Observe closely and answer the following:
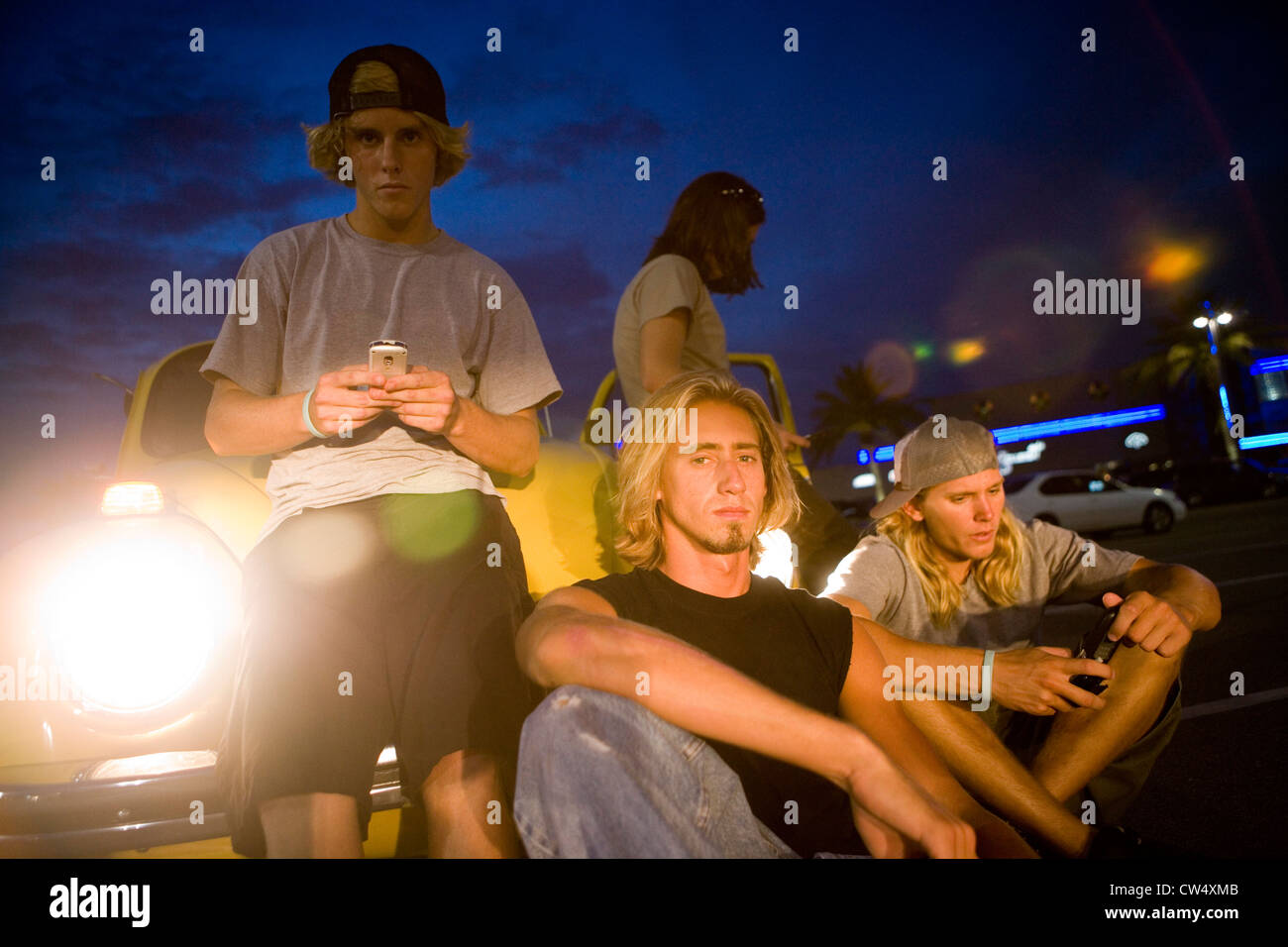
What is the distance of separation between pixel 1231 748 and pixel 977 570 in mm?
1719

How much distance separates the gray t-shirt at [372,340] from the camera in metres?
2.10

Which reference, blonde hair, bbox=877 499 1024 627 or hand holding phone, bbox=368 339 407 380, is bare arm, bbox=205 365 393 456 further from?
blonde hair, bbox=877 499 1024 627

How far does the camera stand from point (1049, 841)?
2094 mm

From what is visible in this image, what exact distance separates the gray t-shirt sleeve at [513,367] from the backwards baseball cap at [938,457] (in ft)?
4.26

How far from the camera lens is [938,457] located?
2.87m

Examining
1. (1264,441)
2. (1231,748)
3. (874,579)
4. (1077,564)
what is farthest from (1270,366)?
(874,579)

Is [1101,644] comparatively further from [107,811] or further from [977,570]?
[107,811]

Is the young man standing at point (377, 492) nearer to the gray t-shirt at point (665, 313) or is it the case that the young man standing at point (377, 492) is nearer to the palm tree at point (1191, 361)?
the gray t-shirt at point (665, 313)

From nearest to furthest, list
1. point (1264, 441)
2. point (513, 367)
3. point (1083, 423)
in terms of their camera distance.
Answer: point (513, 367), point (1264, 441), point (1083, 423)

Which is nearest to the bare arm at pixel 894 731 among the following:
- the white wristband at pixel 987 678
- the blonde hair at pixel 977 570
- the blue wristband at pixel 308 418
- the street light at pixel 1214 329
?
the white wristband at pixel 987 678

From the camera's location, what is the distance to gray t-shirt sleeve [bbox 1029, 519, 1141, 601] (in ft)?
9.07
